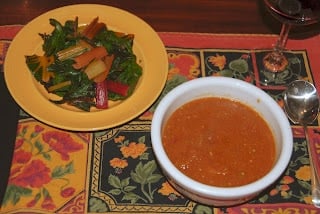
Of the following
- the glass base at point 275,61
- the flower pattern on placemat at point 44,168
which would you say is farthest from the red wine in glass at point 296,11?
the flower pattern on placemat at point 44,168

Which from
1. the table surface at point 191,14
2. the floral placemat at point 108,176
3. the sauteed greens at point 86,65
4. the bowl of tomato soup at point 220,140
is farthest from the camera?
the table surface at point 191,14

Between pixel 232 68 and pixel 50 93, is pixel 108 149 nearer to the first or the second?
pixel 50 93

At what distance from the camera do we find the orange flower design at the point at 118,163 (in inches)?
45.5

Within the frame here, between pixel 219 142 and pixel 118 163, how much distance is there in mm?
249

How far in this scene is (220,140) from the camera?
3.58 ft

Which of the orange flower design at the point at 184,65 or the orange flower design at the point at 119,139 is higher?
the orange flower design at the point at 184,65

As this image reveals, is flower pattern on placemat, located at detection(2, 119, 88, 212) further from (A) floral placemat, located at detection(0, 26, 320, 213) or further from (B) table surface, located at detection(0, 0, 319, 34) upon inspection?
(B) table surface, located at detection(0, 0, 319, 34)

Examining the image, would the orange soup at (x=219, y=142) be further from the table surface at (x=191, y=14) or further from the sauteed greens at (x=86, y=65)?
the table surface at (x=191, y=14)

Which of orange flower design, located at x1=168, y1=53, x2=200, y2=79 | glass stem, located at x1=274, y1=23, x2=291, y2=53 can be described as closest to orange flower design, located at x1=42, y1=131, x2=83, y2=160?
orange flower design, located at x1=168, y1=53, x2=200, y2=79

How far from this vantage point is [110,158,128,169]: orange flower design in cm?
116

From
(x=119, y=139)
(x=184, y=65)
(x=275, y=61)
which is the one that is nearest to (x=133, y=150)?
(x=119, y=139)

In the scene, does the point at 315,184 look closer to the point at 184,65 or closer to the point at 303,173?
the point at 303,173

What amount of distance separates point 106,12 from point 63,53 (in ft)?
0.65

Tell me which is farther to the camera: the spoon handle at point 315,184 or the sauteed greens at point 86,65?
the sauteed greens at point 86,65
